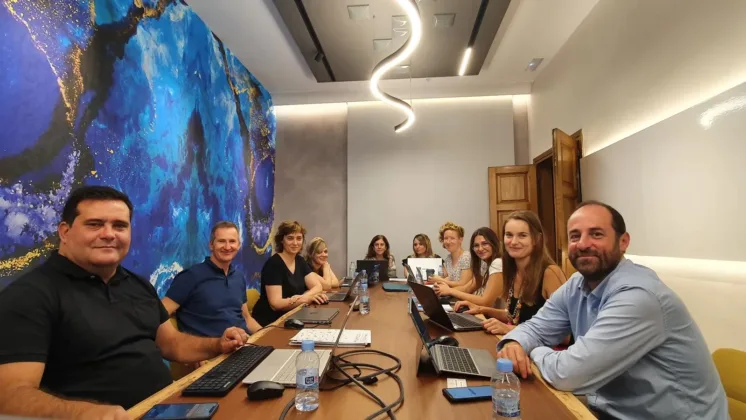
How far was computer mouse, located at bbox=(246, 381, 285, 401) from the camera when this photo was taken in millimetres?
→ 1086

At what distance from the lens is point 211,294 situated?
2.29m

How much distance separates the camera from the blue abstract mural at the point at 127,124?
2.11m

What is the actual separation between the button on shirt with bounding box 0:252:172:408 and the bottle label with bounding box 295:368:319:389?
692 millimetres

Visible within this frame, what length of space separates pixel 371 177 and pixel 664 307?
4981 mm

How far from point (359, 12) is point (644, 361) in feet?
11.8

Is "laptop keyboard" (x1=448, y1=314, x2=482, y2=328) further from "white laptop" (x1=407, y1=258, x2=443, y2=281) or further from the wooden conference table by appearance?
"white laptop" (x1=407, y1=258, x2=443, y2=281)

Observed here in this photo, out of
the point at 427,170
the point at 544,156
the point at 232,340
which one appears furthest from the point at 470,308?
the point at 427,170

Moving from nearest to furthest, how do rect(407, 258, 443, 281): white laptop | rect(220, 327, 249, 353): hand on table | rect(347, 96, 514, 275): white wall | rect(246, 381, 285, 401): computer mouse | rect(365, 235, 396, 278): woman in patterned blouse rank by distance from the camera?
1. rect(246, 381, 285, 401): computer mouse
2. rect(220, 327, 249, 353): hand on table
3. rect(407, 258, 443, 281): white laptop
4. rect(365, 235, 396, 278): woman in patterned blouse
5. rect(347, 96, 514, 275): white wall

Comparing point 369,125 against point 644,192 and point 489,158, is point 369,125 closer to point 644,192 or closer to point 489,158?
point 489,158

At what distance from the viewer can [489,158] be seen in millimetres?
5938

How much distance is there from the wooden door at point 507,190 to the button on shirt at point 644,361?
4.47 metres

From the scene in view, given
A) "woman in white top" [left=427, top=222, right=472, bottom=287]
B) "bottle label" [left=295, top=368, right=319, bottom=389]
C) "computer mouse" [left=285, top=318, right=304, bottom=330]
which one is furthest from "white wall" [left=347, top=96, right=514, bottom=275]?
"bottle label" [left=295, top=368, right=319, bottom=389]

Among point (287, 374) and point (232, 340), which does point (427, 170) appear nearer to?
point (232, 340)

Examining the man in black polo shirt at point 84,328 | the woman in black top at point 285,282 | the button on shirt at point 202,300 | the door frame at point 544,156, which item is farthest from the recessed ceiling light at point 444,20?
the man in black polo shirt at point 84,328
